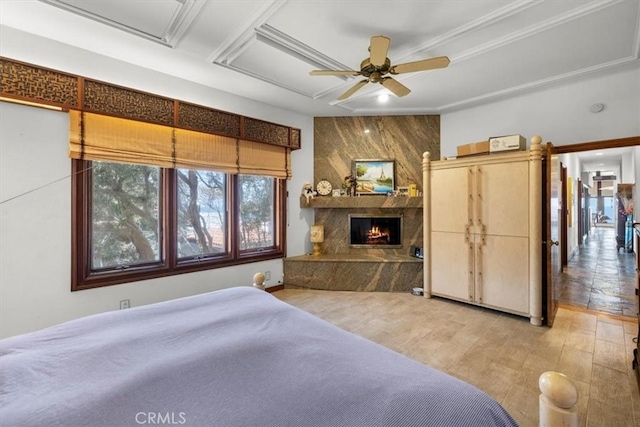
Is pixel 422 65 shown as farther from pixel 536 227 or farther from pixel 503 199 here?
pixel 536 227

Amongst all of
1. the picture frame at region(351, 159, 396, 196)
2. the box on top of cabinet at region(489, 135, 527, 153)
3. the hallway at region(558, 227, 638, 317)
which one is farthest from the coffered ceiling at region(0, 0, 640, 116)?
the hallway at region(558, 227, 638, 317)

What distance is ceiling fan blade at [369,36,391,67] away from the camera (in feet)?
6.83

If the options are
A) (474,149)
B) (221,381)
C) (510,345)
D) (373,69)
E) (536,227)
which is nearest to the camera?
(221,381)

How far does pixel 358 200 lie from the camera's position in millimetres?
4488

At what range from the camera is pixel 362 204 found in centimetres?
447

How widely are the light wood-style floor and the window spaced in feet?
3.86

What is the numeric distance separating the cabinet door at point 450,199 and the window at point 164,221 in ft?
7.24

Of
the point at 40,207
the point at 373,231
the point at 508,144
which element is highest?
the point at 508,144

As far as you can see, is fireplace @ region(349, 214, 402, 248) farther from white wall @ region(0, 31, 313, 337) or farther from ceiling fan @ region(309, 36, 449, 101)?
white wall @ region(0, 31, 313, 337)

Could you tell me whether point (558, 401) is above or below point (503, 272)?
above

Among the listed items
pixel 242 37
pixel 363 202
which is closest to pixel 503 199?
pixel 363 202

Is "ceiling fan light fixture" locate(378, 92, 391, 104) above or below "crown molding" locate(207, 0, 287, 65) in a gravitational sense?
above

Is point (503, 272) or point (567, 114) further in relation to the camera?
point (567, 114)

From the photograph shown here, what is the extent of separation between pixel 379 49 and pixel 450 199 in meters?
2.29
